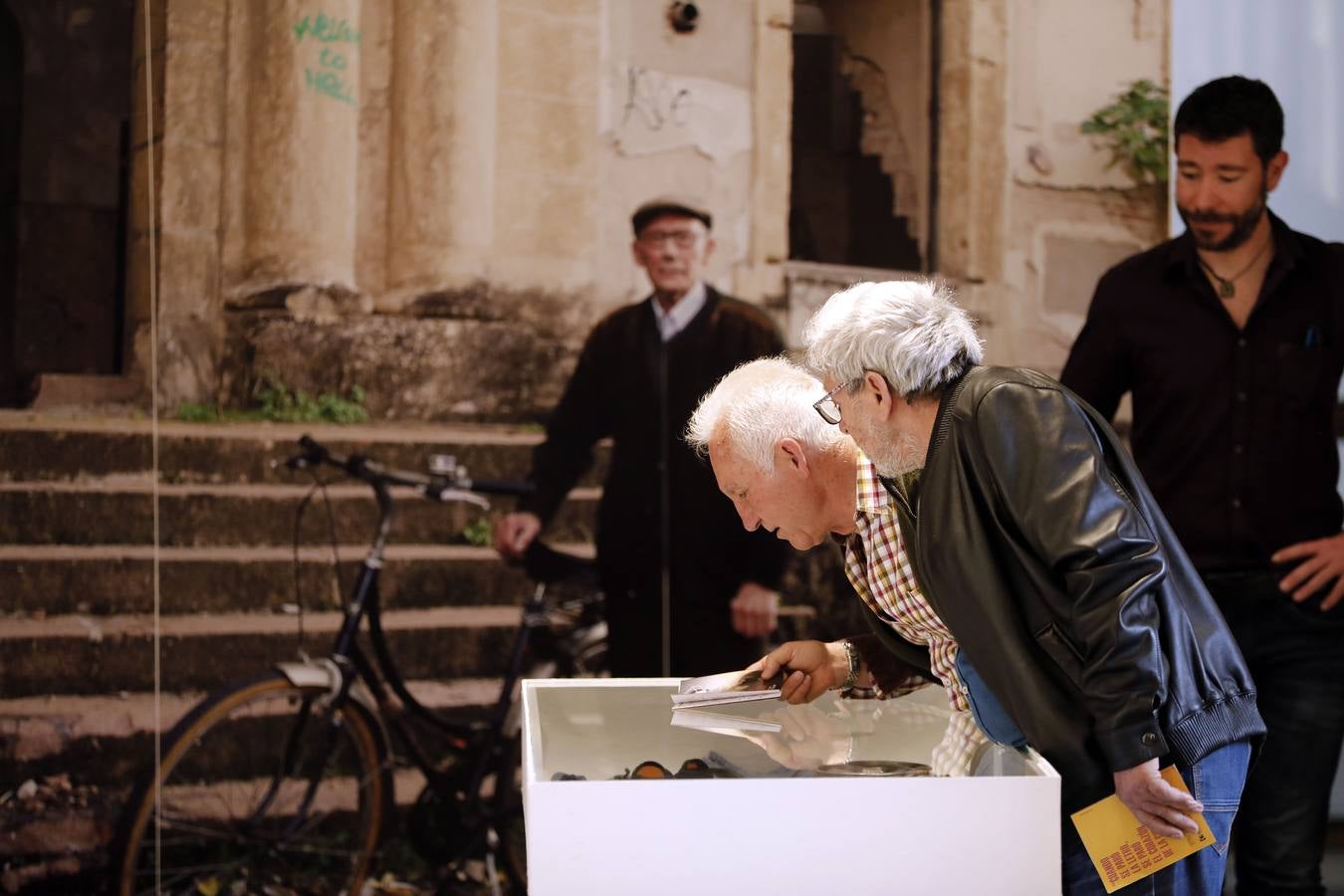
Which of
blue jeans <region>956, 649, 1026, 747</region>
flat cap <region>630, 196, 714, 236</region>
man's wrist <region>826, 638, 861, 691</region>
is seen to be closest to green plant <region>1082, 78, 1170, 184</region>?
flat cap <region>630, 196, 714, 236</region>

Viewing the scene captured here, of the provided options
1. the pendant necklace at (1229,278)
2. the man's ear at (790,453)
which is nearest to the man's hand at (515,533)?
the man's ear at (790,453)

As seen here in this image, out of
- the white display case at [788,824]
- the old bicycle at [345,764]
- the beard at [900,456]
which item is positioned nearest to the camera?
the white display case at [788,824]

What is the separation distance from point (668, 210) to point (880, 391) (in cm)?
200

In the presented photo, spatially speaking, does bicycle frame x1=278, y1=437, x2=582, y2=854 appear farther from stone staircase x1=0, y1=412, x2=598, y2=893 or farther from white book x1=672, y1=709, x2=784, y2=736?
white book x1=672, y1=709, x2=784, y2=736

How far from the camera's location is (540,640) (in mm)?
3570

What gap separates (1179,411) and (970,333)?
1548mm

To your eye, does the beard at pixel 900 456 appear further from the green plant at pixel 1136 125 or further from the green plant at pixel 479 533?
the green plant at pixel 1136 125

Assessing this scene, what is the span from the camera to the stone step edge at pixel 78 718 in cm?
316

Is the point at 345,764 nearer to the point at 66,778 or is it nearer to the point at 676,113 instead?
the point at 66,778

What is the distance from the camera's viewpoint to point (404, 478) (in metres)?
3.45

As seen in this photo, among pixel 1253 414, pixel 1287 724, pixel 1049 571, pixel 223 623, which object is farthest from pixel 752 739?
pixel 223 623

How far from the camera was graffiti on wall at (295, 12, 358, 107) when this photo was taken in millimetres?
3381

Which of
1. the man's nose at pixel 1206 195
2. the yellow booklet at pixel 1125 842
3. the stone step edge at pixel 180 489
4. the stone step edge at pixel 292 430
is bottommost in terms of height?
the yellow booklet at pixel 1125 842

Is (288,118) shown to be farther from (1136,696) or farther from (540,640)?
(1136,696)
